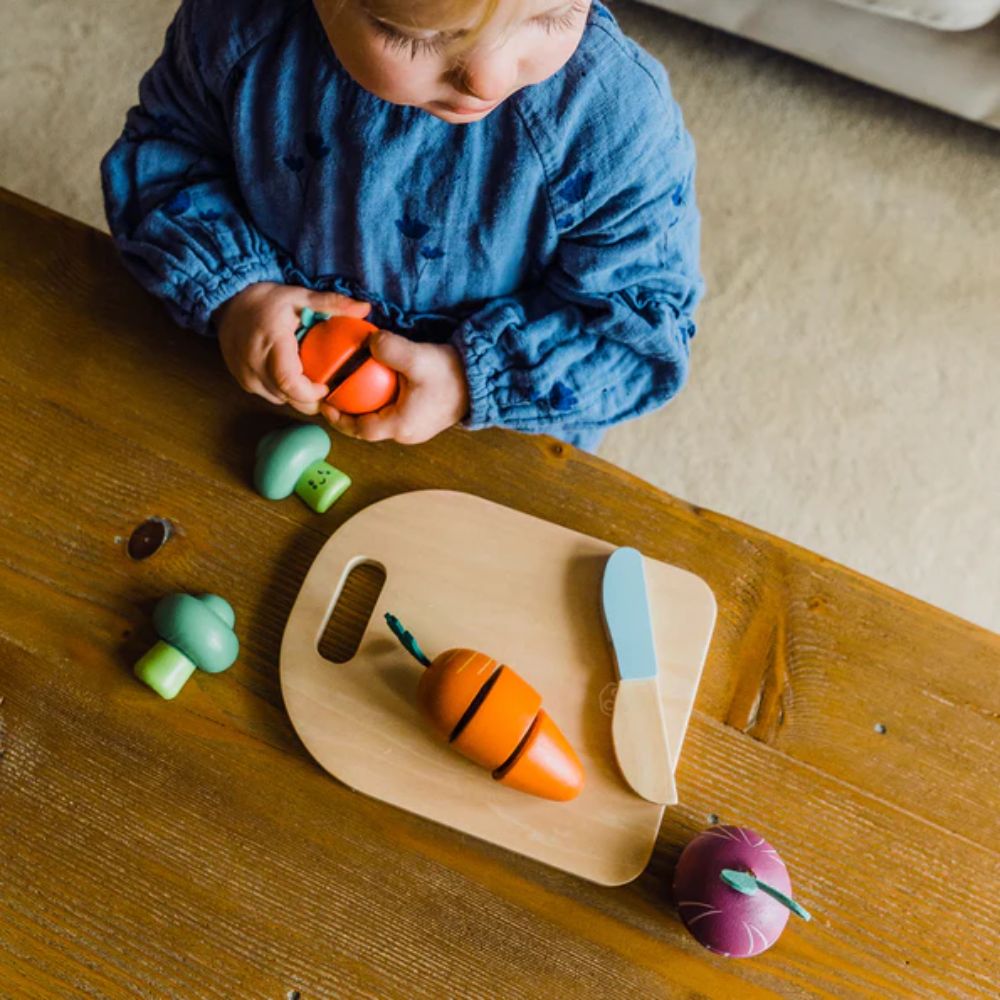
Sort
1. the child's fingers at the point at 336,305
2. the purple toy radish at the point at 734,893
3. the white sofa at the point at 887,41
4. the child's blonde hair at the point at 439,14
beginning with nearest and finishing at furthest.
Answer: the child's blonde hair at the point at 439,14 → the purple toy radish at the point at 734,893 → the child's fingers at the point at 336,305 → the white sofa at the point at 887,41

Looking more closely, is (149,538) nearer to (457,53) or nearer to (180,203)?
(180,203)

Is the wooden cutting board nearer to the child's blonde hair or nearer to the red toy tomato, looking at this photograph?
the red toy tomato

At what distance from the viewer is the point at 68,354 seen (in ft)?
2.02

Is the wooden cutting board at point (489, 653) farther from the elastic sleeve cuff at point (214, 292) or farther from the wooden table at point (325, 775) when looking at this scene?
the elastic sleeve cuff at point (214, 292)

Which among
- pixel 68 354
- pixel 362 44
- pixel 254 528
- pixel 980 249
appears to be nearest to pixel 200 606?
pixel 254 528

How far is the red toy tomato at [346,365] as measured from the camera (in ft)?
1.80

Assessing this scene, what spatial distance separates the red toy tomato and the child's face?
0.49ft

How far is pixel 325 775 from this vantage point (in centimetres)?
54

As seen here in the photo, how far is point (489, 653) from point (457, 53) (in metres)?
0.31

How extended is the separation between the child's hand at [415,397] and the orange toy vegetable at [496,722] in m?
0.14

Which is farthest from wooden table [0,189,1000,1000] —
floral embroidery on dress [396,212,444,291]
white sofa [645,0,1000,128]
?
white sofa [645,0,1000,128]

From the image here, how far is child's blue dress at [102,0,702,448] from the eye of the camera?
53 cm

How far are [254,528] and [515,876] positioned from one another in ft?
0.81

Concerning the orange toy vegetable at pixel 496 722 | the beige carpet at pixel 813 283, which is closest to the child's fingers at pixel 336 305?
the orange toy vegetable at pixel 496 722
